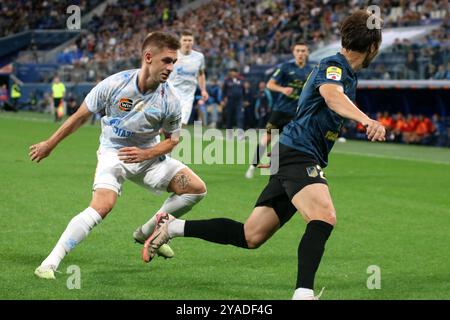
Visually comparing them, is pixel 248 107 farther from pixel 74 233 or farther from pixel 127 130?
pixel 74 233

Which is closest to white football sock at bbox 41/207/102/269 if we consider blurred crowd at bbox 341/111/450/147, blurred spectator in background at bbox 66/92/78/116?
blurred crowd at bbox 341/111/450/147

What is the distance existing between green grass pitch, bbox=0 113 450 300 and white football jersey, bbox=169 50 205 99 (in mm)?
1649

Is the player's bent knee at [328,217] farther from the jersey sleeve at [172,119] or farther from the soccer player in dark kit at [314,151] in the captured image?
the jersey sleeve at [172,119]

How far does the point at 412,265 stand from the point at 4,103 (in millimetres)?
42771

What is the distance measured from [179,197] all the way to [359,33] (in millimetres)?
2790

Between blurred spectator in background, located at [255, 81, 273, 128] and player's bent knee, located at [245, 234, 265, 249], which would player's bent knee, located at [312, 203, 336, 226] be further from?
blurred spectator in background, located at [255, 81, 273, 128]

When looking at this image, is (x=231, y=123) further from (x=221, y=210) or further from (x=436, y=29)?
(x=221, y=210)

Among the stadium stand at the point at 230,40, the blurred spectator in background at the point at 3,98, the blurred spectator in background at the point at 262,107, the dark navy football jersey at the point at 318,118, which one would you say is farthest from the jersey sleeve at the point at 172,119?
the blurred spectator in background at the point at 3,98

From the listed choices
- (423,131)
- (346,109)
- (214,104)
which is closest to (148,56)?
(346,109)

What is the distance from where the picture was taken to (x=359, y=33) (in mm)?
6855

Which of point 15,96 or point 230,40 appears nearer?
point 230,40

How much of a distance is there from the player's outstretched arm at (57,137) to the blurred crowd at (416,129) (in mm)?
19496

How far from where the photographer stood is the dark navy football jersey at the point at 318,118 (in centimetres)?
693
